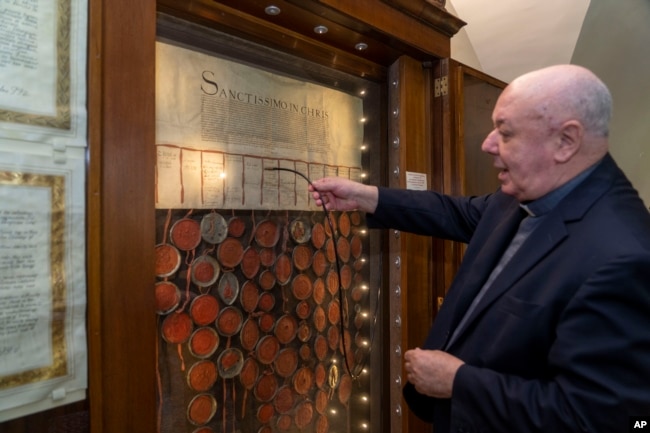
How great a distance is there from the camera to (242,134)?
3.65ft

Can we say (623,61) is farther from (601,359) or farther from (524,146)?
(601,359)

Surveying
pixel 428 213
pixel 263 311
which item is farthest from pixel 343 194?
pixel 263 311

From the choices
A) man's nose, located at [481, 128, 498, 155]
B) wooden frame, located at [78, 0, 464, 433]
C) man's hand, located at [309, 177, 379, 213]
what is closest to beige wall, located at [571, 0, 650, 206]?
man's nose, located at [481, 128, 498, 155]

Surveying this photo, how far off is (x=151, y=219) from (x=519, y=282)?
2.40 ft

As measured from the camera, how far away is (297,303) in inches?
49.6

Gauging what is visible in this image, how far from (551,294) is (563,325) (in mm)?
63

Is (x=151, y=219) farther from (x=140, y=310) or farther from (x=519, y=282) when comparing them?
(x=519, y=282)

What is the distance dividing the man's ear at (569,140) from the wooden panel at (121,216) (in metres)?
0.82

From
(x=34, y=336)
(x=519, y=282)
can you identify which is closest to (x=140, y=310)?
(x=34, y=336)

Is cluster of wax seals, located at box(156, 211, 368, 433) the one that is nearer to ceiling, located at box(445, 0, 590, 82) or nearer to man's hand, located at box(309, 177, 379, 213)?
man's hand, located at box(309, 177, 379, 213)

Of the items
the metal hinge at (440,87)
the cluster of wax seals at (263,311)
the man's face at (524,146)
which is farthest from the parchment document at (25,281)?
the metal hinge at (440,87)

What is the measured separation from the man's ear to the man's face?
2cm

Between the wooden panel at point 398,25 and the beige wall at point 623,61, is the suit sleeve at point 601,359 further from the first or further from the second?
the beige wall at point 623,61

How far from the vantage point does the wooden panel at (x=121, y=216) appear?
720 mm
